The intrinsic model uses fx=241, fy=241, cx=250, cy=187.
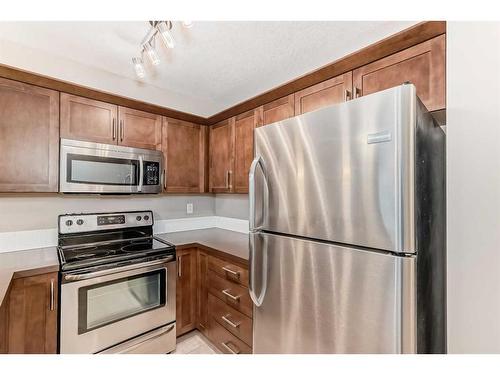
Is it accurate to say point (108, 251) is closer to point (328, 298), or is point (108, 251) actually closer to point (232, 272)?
point (232, 272)

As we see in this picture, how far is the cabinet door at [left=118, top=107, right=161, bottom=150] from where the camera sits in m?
1.91

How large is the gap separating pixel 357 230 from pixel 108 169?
1.75 meters

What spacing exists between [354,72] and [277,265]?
1.15m

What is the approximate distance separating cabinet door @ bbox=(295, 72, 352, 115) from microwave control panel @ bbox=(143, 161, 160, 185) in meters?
1.23

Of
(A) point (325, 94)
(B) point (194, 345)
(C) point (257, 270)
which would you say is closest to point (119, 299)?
(B) point (194, 345)

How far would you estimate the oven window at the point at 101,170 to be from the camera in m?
1.67

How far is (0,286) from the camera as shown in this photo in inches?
44.0

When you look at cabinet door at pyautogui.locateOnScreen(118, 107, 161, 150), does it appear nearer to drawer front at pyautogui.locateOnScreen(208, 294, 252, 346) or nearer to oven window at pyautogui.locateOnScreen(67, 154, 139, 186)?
oven window at pyautogui.locateOnScreen(67, 154, 139, 186)

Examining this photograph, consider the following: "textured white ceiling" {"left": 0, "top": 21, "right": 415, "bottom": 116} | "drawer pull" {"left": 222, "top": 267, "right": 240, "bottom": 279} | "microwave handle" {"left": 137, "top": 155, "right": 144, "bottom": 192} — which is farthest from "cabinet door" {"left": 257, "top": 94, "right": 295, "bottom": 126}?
"drawer pull" {"left": 222, "top": 267, "right": 240, "bottom": 279}

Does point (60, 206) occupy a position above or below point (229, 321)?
above

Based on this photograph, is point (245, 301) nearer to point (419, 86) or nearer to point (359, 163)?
point (359, 163)

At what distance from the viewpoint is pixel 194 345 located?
1.90 m

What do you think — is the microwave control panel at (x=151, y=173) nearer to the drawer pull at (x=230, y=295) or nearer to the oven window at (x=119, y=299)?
the oven window at (x=119, y=299)
